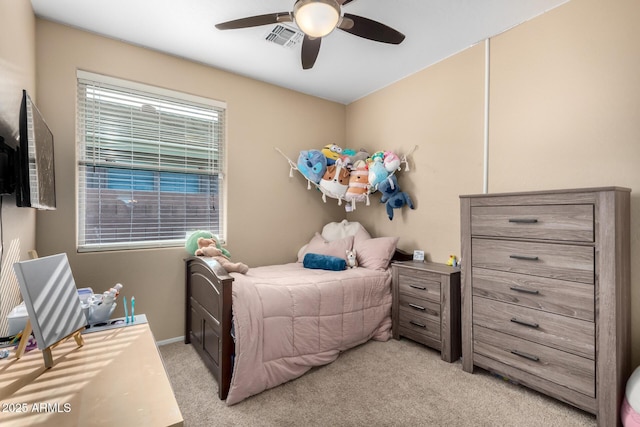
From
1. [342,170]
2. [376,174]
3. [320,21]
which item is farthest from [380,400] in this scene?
[320,21]

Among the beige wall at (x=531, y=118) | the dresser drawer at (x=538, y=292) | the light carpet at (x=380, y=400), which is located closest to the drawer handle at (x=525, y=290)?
the dresser drawer at (x=538, y=292)

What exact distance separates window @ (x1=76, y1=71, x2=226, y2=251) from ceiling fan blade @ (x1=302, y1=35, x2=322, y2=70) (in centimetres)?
123

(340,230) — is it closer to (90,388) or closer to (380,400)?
(380,400)

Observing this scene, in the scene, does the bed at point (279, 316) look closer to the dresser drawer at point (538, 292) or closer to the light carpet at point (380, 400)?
the light carpet at point (380, 400)

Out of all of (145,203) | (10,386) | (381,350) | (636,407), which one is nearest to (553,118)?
(636,407)

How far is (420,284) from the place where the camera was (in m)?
2.56

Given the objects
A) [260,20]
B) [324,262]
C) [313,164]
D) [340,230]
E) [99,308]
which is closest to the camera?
[99,308]

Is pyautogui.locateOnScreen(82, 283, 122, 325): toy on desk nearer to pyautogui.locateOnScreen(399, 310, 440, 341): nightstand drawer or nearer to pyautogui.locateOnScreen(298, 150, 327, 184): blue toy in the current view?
pyautogui.locateOnScreen(298, 150, 327, 184): blue toy

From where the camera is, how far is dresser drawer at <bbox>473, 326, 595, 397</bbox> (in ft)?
5.45

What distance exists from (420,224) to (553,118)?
1.35 meters

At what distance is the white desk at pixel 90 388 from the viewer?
2.57 feet

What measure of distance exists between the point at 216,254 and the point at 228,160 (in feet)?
3.51

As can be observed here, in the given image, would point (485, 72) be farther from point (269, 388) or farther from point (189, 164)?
point (269, 388)

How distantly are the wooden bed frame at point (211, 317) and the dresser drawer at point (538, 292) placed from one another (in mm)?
1733
